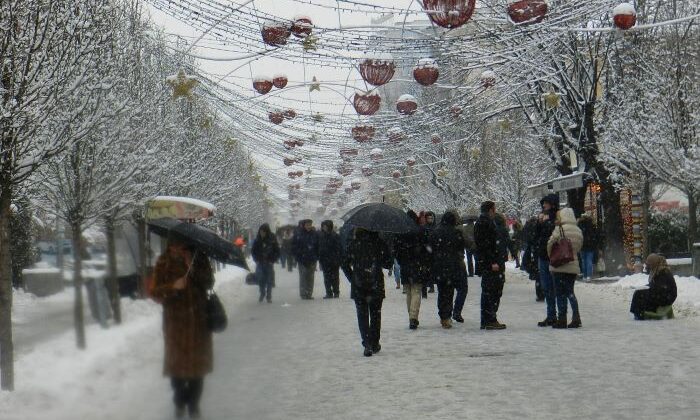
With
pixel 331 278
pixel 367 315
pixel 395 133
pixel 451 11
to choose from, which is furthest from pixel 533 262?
pixel 451 11

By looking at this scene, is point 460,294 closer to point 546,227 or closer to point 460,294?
point 460,294

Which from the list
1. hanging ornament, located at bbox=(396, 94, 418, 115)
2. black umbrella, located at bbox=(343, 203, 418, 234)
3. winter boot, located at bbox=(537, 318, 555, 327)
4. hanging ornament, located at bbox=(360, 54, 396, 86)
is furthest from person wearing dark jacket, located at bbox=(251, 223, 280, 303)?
black umbrella, located at bbox=(343, 203, 418, 234)

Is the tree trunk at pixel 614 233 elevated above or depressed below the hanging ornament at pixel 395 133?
below

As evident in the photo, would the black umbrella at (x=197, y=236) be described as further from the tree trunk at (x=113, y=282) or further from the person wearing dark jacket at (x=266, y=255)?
the person wearing dark jacket at (x=266, y=255)

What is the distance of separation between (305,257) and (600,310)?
7.92m

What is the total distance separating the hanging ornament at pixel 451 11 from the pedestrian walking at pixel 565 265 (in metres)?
4.13

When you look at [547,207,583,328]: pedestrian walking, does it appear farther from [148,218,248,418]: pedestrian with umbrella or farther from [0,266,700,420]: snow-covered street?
[148,218,248,418]: pedestrian with umbrella

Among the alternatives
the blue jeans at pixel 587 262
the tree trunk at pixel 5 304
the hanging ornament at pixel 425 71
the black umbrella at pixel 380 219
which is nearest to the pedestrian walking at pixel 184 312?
the tree trunk at pixel 5 304

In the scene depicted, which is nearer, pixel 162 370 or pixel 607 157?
pixel 162 370

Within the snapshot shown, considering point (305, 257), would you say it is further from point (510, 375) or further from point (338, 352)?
point (510, 375)

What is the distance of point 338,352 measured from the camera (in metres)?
12.9

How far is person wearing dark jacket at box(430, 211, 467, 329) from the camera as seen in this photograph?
15.6 m

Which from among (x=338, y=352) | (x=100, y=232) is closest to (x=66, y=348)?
(x=100, y=232)

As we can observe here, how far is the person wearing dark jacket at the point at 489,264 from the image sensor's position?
15.1 metres
